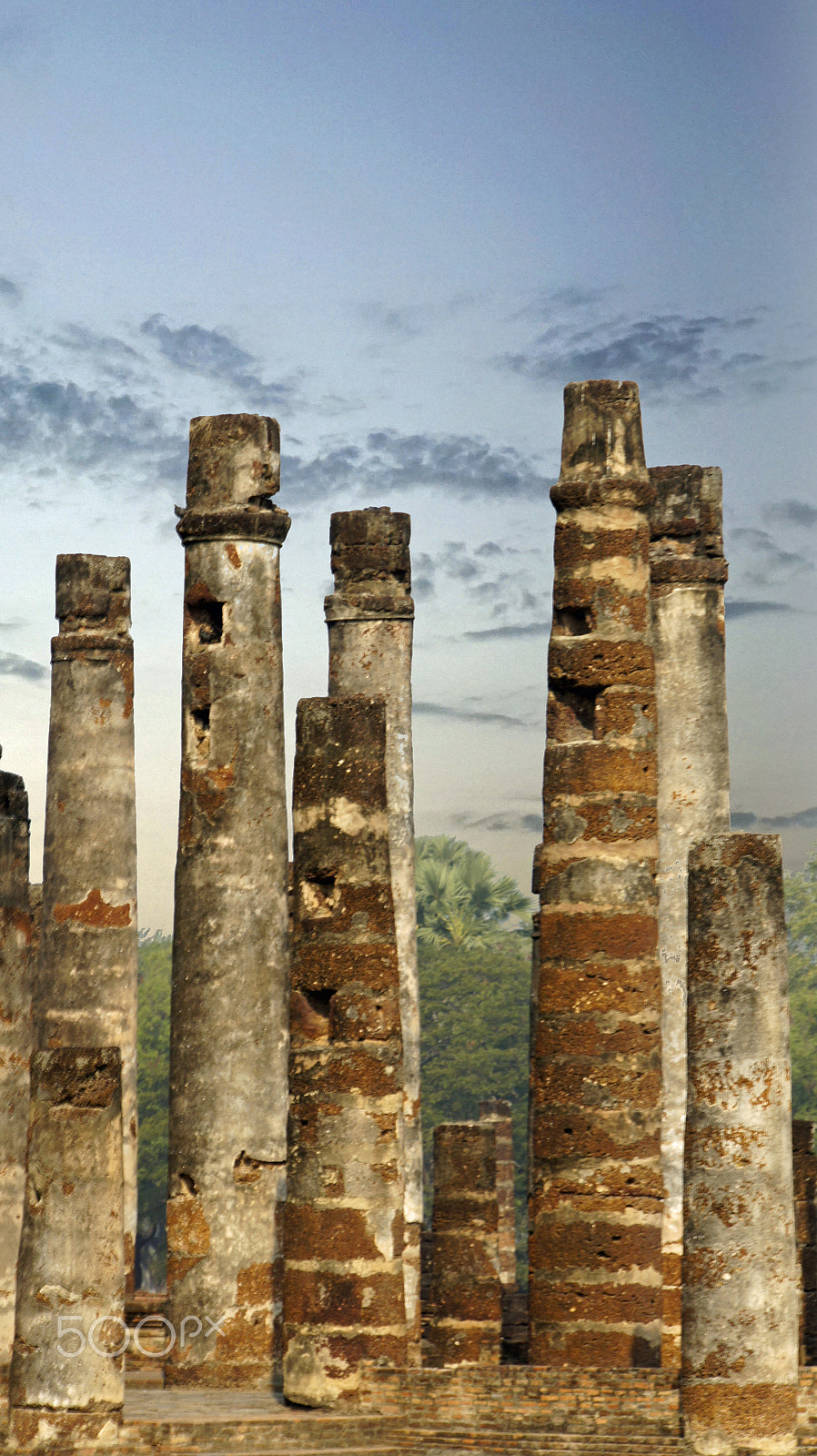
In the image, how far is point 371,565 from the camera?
21422 millimetres

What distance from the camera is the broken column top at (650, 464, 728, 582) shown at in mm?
19391

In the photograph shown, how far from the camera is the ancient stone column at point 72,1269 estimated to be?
12742 mm

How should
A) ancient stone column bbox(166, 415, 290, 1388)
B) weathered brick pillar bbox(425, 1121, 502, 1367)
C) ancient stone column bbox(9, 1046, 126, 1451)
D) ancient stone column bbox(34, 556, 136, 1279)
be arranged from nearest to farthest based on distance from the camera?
ancient stone column bbox(9, 1046, 126, 1451) → ancient stone column bbox(166, 415, 290, 1388) → weathered brick pillar bbox(425, 1121, 502, 1367) → ancient stone column bbox(34, 556, 136, 1279)

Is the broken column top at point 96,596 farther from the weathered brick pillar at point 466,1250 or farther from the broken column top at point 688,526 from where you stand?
the weathered brick pillar at point 466,1250

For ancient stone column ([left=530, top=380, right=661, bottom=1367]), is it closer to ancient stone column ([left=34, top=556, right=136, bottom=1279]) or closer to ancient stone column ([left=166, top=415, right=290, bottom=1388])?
ancient stone column ([left=166, top=415, right=290, bottom=1388])

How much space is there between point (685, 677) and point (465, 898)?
36.9 metres

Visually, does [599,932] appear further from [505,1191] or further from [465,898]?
[465,898]

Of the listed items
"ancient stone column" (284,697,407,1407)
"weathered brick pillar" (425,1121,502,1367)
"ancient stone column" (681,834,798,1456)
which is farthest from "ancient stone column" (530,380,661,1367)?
"ancient stone column" (681,834,798,1456)

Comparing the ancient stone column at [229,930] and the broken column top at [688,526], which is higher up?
the broken column top at [688,526]

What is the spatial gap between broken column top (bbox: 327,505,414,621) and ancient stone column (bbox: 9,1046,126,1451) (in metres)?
9.15

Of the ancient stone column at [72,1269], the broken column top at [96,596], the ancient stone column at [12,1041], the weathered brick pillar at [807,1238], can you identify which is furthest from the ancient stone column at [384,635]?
the ancient stone column at [72,1269]

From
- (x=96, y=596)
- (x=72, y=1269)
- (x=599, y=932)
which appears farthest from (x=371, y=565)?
(x=72, y=1269)

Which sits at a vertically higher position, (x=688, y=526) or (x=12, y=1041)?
(x=688, y=526)

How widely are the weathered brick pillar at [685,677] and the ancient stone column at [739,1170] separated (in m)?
6.45
